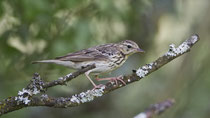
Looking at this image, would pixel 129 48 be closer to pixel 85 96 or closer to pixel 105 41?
pixel 105 41

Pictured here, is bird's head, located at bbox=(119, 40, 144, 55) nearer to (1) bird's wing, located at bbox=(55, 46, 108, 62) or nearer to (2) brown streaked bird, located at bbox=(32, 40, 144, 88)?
(2) brown streaked bird, located at bbox=(32, 40, 144, 88)

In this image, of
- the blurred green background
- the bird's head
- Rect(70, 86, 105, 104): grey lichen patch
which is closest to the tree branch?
Rect(70, 86, 105, 104): grey lichen patch

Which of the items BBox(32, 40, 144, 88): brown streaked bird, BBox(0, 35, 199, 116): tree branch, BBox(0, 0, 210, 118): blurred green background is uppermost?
BBox(0, 0, 210, 118): blurred green background

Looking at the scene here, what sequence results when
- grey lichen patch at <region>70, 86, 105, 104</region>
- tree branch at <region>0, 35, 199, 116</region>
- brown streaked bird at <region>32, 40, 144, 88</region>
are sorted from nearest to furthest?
tree branch at <region>0, 35, 199, 116</region>
grey lichen patch at <region>70, 86, 105, 104</region>
brown streaked bird at <region>32, 40, 144, 88</region>

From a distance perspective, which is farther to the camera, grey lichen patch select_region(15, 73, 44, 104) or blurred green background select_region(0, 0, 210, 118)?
blurred green background select_region(0, 0, 210, 118)

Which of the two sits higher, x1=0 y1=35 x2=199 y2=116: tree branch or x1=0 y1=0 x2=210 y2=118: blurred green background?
x1=0 y1=0 x2=210 y2=118: blurred green background

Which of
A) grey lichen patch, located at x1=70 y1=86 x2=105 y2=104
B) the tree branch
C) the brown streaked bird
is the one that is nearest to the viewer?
the tree branch

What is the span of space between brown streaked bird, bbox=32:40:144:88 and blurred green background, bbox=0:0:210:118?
312 mm

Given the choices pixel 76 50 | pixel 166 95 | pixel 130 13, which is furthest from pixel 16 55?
pixel 166 95

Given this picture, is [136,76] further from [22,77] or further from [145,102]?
[145,102]

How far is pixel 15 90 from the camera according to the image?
6.41 meters

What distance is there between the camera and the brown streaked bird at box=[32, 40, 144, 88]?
5.40m

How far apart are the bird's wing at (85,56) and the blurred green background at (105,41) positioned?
0.25 m

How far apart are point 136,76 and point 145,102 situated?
17.9 feet
